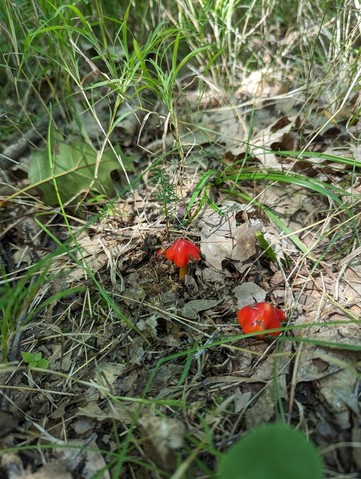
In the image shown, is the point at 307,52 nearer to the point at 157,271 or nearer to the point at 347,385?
the point at 157,271

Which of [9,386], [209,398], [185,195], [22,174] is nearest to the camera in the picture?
[209,398]

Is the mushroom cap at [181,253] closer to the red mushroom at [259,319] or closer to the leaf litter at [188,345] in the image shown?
the leaf litter at [188,345]

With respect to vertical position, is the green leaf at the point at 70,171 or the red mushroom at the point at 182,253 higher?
the green leaf at the point at 70,171

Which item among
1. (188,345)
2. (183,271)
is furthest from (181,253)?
(188,345)

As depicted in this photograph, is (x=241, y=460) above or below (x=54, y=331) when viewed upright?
above

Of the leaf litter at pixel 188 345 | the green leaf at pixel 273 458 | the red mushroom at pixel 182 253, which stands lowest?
the leaf litter at pixel 188 345

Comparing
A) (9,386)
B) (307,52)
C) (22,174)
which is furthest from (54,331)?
(307,52)

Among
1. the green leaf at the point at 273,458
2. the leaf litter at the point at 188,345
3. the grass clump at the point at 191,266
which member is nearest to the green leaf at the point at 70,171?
the grass clump at the point at 191,266
